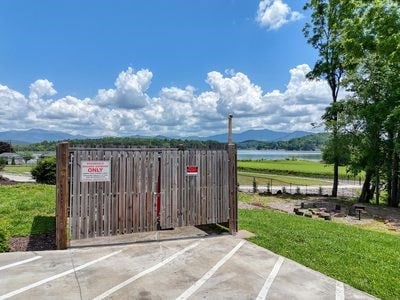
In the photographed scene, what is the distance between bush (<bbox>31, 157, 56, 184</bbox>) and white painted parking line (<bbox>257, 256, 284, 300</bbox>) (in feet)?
66.3

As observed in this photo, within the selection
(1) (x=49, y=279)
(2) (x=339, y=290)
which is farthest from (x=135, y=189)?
(2) (x=339, y=290)

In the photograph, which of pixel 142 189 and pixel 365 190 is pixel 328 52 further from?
pixel 142 189

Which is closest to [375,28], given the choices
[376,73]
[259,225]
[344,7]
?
[344,7]

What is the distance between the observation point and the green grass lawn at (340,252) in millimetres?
6352

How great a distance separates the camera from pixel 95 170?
7840mm

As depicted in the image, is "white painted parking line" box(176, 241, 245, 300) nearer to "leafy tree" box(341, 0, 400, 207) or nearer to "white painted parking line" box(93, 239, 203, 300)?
"white painted parking line" box(93, 239, 203, 300)

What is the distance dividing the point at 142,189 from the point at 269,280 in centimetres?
358

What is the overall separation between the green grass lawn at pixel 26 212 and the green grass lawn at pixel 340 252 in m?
5.50

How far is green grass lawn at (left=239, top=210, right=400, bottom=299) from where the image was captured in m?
6.35

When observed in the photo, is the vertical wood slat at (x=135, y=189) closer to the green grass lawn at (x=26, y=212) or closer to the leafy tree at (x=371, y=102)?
the green grass lawn at (x=26, y=212)

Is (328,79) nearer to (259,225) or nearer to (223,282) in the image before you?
(259,225)

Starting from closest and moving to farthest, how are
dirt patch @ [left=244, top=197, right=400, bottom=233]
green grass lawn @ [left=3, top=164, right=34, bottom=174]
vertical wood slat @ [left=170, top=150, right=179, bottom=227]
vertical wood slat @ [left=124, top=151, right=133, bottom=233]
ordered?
1. vertical wood slat @ [left=124, top=151, right=133, bottom=233]
2. vertical wood slat @ [left=170, top=150, right=179, bottom=227]
3. dirt patch @ [left=244, top=197, right=400, bottom=233]
4. green grass lawn @ [left=3, top=164, right=34, bottom=174]

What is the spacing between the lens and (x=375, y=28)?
59.2ft

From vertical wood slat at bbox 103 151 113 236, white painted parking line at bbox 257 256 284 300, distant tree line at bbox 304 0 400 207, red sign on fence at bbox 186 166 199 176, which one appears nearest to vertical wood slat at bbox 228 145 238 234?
red sign on fence at bbox 186 166 199 176
